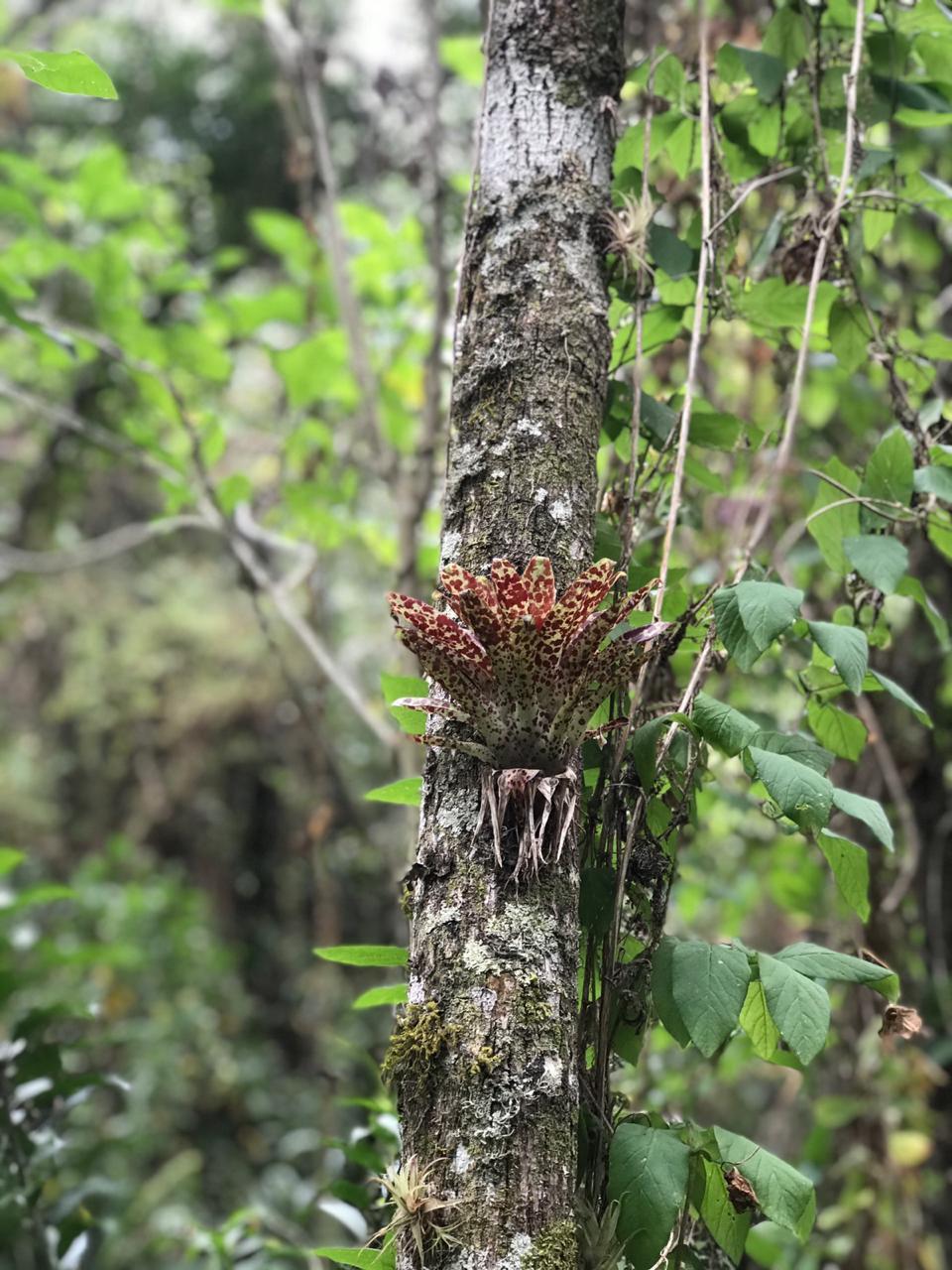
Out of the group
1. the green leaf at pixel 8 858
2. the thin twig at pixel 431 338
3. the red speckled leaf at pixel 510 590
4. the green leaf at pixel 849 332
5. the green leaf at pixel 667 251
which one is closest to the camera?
the red speckled leaf at pixel 510 590

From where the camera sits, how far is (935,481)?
104 centimetres

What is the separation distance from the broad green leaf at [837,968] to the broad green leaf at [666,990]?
0.10 metres

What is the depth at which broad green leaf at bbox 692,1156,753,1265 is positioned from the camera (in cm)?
86

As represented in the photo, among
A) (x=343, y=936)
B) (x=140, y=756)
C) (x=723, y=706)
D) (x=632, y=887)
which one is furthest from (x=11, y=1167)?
(x=140, y=756)

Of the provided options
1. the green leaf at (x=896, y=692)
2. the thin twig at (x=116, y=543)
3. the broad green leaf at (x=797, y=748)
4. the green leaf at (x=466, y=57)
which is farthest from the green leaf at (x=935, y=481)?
the green leaf at (x=466, y=57)

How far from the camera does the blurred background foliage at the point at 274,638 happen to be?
1755 millimetres

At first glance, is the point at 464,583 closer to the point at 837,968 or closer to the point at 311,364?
the point at 837,968

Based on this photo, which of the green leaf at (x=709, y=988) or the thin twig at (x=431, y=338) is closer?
the green leaf at (x=709, y=988)

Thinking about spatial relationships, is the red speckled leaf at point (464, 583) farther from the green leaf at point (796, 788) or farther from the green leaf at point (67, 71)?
Result: the green leaf at point (67, 71)

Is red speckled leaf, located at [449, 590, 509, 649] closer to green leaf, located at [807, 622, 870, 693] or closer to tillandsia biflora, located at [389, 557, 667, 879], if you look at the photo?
tillandsia biflora, located at [389, 557, 667, 879]

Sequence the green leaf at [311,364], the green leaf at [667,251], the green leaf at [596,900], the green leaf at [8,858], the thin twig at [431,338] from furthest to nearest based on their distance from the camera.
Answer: the green leaf at [311,364] → the thin twig at [431,338] → the green leaf at [8,858] → the green leaf at [667,251] → the green leaf at [596,900]

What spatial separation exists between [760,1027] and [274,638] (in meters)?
2.29

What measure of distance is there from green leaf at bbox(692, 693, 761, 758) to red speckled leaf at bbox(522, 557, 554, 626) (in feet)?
0.56

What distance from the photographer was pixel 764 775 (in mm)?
827
